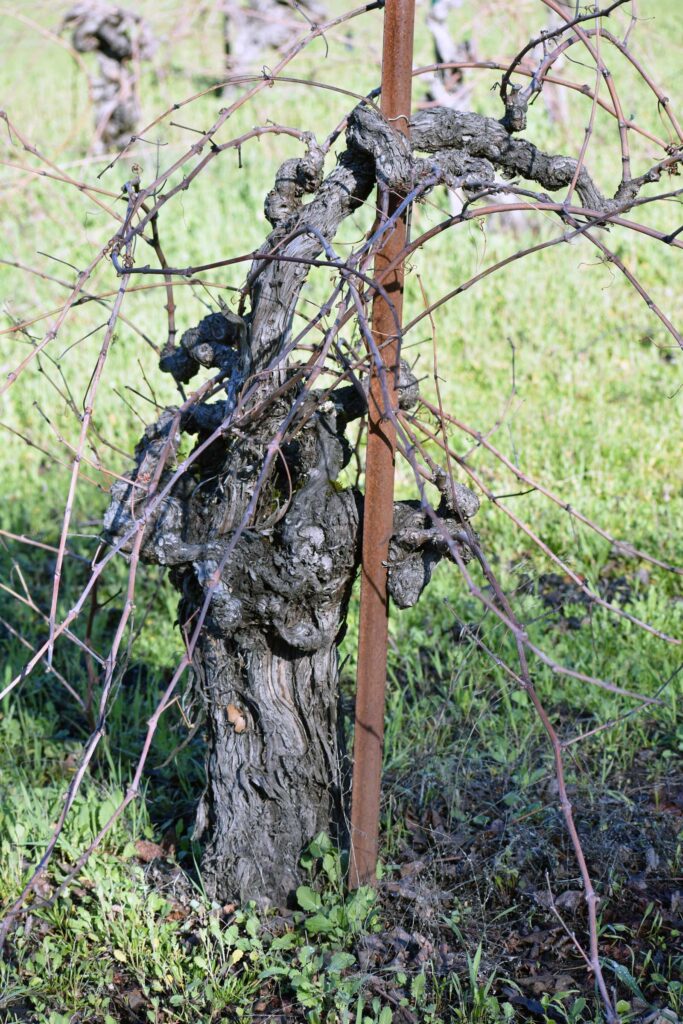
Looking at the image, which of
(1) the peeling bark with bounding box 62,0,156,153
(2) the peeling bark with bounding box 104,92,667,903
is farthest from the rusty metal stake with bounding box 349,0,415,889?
(1) the peeling bark with bounding box 62,0,156,153

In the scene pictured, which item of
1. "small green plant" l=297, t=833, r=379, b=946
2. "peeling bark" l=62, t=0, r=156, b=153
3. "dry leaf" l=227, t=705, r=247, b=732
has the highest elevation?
"peeling bark" l=62, t=0, r=156, b=153

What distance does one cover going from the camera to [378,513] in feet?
6.95

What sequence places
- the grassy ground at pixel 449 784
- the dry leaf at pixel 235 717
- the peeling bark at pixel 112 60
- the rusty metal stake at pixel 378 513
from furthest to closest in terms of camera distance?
the peeling bark at pixel 112 60, the dry leaf at pixel 235 717, the grassy ground at pixel 449 784, the rusty metal stake at pixel 378 513

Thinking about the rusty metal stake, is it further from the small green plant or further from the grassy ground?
the grassy ground

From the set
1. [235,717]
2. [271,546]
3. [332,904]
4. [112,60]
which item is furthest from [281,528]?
[112,60]

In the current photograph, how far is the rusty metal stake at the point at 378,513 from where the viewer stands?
1.93m

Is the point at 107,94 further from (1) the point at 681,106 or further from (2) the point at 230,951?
(2) the point at 230,951

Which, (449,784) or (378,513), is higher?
(378,513)

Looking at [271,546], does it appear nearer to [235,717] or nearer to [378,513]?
[378,513]

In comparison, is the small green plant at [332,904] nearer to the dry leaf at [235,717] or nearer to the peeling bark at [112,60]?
the dry leaf at [235,717]

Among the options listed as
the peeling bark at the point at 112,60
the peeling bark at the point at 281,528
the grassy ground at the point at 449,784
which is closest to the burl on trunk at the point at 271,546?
the peeling bark at the point at 281,528

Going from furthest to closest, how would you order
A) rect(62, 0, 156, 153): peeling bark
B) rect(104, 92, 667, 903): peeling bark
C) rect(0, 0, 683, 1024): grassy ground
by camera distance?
rect(62, 0, 156, 153): peeling bark < rect(0, 0, 683, 1024): grassy ground < rect(104, 92, 667, 903): peeling bark

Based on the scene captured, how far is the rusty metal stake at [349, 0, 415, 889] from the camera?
1.93 metres

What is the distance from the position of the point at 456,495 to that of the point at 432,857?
1.01 m
